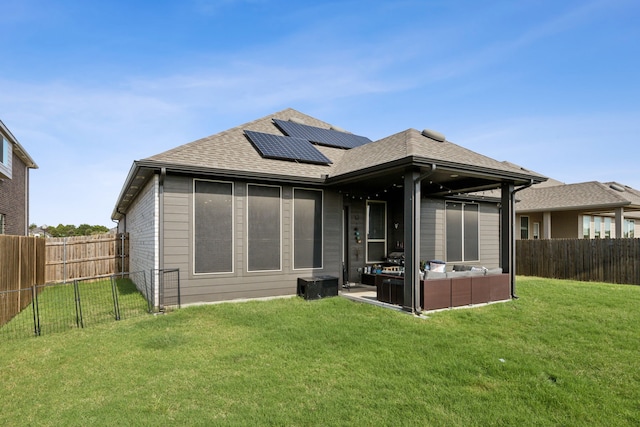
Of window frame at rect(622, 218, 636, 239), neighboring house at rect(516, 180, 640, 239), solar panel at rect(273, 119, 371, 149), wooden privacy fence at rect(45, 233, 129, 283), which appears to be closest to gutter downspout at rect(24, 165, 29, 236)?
wooden privacy fence at rect(45, 233, 129, 283)

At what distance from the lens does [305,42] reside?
34.8 feet

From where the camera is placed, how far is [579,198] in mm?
15484

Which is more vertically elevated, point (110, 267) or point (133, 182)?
point (133, 182)

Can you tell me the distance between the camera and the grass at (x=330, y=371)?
3127mm

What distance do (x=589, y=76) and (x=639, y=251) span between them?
6.17 metres

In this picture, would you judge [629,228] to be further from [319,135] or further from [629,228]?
[319,135]

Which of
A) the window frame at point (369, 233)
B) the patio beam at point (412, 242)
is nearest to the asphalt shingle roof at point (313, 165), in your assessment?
the patio beam at point (412, 242)

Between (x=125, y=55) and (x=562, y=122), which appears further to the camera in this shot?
(x=562, y=122)

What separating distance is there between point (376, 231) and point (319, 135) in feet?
12.6

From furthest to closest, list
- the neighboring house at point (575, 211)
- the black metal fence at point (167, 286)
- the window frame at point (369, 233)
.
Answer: the neighboring house at point (575, 211) → the window frame at point (369, 233) → the black metal fence at point (167, 286)

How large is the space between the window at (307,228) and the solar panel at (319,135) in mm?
2957

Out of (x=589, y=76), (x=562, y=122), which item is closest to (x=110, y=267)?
(x=589, y=76)

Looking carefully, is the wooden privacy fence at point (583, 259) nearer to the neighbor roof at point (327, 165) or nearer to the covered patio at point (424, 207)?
the covered patio at point (424, 207)

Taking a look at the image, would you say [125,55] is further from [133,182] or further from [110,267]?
[110,267]
